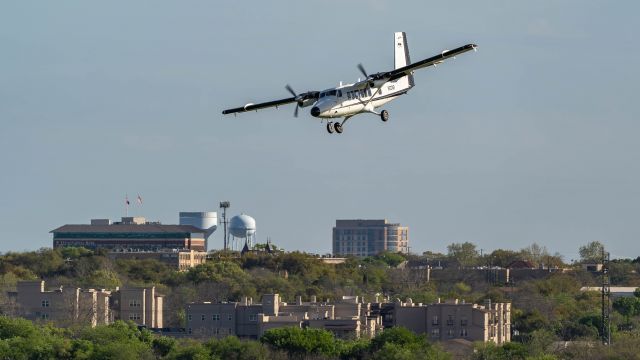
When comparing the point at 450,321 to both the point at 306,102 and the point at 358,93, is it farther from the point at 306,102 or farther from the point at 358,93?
the point at 358,93

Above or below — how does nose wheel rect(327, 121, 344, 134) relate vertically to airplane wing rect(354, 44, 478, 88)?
below

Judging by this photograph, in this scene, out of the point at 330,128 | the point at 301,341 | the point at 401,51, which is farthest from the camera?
the point at 301,341

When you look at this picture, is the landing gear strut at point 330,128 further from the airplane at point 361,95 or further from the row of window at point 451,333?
the row of window at point 451,333

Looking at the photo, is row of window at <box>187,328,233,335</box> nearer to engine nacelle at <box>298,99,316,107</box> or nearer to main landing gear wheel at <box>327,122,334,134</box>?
engine nacelle at <box>298,99,316,107</box>

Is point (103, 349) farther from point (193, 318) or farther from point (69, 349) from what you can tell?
point (193, 318)

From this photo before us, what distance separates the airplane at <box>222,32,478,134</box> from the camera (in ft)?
317

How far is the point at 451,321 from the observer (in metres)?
184

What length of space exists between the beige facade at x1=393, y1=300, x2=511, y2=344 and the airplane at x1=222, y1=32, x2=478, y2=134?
80388mm

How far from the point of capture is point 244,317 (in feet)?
627

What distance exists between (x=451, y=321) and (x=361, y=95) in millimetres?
87553

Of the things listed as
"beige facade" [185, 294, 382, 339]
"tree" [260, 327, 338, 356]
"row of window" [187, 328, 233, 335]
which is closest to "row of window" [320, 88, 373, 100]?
"tree" [260, 327, 338, 356]

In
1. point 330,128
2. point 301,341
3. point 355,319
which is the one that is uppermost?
point 330,128

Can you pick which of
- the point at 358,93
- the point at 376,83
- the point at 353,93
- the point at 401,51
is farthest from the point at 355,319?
the point at 353,93

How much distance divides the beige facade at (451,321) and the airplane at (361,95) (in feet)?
264
